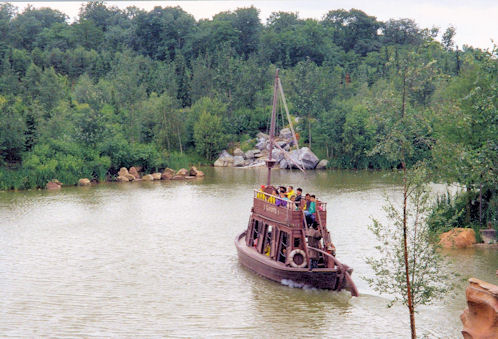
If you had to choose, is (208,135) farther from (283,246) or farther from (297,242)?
(297,242)

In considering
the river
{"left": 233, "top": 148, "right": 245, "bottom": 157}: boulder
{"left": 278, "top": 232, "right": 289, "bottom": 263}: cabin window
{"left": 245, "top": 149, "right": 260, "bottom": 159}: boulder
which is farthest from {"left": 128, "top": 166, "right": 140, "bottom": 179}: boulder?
{"left": 278, "top": 232, "right": 289, "bottom": 263}: cabin window

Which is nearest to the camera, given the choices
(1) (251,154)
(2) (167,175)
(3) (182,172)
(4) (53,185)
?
(4) (53,185)

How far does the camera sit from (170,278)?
30.7 metres

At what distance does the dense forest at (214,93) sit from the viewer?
34.4 metres

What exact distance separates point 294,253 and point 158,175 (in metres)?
41.5

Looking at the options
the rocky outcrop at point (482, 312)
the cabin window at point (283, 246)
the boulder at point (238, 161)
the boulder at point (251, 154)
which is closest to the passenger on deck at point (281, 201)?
the cabin window at point (283, 246)

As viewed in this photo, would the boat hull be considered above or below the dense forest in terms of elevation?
below

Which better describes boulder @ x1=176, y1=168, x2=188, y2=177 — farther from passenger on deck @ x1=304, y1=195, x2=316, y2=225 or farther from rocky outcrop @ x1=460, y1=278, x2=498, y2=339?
rocky outcrop @ x1=460, y1=278, x2=498, y2=339

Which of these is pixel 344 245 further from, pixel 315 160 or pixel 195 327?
pixel 315 160

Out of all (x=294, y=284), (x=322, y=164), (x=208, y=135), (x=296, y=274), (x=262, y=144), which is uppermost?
(x=208, y=135)

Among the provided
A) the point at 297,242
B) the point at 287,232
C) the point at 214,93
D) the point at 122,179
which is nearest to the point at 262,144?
the point at 214,93

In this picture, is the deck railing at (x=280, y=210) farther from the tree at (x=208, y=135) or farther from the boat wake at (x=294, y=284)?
the tree at (x=208, y=135)

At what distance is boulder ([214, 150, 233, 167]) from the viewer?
8238 cm

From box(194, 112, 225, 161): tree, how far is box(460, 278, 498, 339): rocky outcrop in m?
64.8
